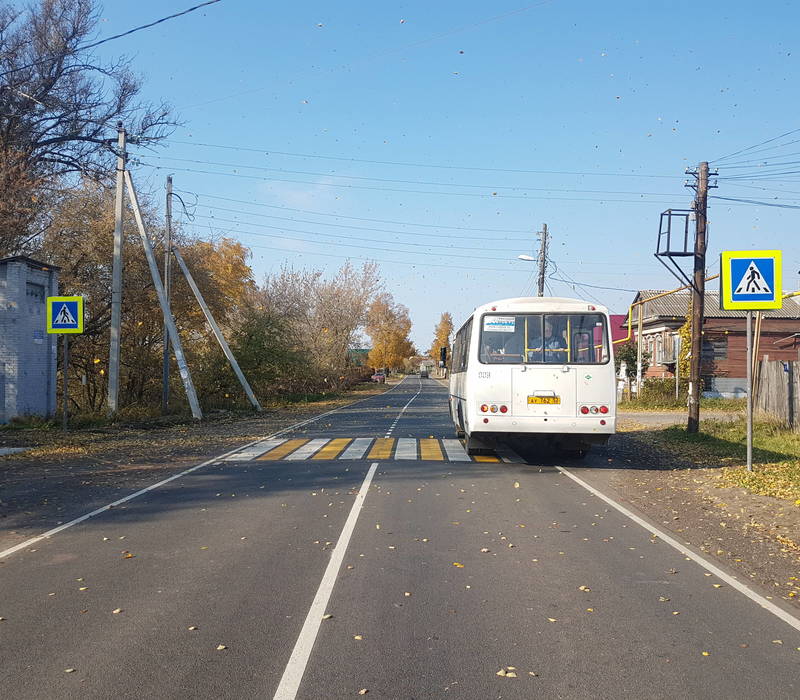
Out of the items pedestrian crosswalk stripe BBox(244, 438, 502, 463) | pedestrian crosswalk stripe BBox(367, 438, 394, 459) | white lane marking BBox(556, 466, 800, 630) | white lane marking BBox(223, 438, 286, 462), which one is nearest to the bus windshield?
pedestrian crosswalk stripe BBox(244, 438, 502, 463)

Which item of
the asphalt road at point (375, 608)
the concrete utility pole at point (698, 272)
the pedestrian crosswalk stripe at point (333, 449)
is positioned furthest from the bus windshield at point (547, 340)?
the concrete utility pole at point (698, 272)

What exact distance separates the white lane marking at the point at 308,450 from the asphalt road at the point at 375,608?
5195 millimetres

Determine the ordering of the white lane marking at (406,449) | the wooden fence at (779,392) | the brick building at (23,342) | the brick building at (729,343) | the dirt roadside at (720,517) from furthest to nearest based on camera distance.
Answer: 1. the brick building at (729,343)
2. the brick building at (23,342)
3. the wooden fence at (779,392)
4. the white lane marking at (406,449)
5. the dirt roadside at (720,517)

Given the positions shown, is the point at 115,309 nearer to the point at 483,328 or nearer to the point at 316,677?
the point at 483,328

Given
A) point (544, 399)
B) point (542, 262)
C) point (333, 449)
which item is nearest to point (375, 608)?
point (544, 399)

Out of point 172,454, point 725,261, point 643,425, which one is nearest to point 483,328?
point 725,261

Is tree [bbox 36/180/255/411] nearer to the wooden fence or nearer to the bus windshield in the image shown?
the bus windshield

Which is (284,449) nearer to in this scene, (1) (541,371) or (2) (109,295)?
(1) (541,371)

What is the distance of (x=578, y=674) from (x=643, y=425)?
21.6 m

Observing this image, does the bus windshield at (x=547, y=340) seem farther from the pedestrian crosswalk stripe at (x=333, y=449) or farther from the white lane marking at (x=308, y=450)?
the white lane marking at (x=308, y=450)

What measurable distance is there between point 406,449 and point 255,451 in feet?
10.7

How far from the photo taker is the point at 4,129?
25.0 metres

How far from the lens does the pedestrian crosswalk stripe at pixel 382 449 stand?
15.4m

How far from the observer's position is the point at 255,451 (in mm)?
16547
